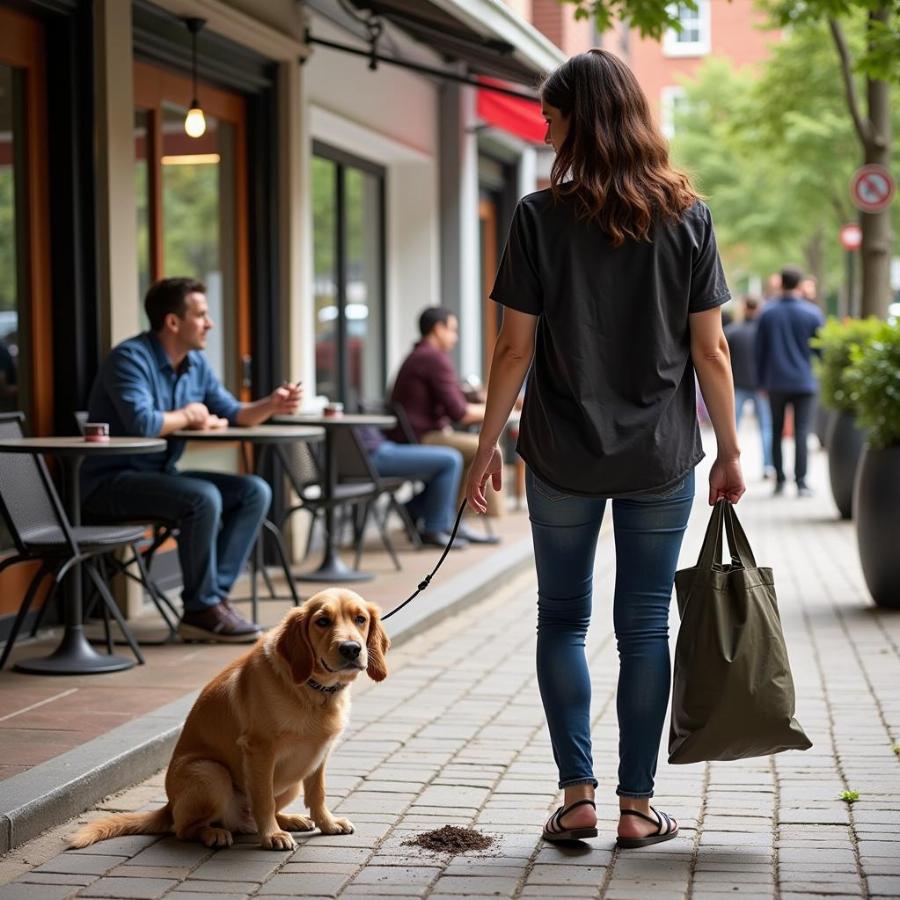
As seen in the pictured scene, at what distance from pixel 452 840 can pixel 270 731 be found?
624mm

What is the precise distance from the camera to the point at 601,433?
14.0 feet

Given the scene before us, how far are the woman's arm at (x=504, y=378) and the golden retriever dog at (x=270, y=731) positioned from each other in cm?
51

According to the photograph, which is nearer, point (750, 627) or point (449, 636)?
point (750, 627)

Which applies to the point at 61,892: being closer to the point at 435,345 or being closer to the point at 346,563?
the point at 346,563

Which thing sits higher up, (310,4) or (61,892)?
(310,4)

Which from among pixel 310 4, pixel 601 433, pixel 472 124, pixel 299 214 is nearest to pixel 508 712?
pixel 601 433

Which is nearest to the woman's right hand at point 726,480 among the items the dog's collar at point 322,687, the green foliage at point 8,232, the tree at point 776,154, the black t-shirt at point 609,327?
the black t-shirt at point 609,327

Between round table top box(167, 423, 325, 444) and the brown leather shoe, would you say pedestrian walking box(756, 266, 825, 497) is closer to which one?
round table top box(167, 423, 325, 444)

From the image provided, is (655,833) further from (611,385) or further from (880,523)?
(880,523)

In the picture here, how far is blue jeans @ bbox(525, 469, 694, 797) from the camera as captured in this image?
4.38 meters

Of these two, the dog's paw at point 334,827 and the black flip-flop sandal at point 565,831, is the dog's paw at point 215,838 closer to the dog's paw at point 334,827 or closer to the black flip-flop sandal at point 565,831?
the dog's paw at point 334,827

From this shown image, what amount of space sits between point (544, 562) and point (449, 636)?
3995 millimetres

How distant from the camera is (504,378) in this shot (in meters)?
4.36

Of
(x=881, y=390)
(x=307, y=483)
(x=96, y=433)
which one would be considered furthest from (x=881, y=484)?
(x=96, y=433)
